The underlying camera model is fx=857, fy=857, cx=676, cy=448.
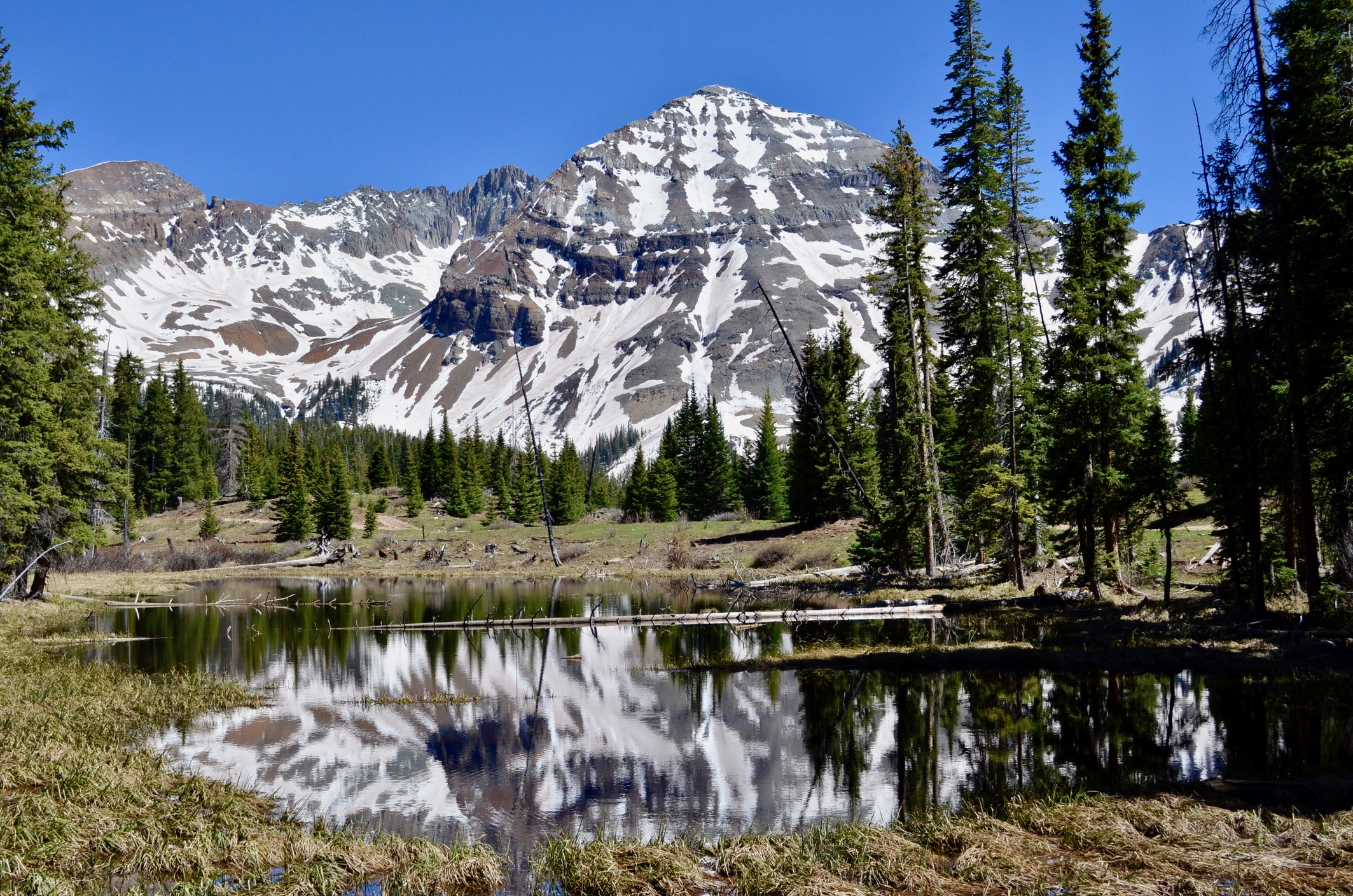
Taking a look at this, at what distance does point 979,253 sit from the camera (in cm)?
3031

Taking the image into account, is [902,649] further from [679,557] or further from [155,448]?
[155,448]

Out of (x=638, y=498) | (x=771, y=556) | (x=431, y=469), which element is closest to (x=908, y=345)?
(x=771, y=556)

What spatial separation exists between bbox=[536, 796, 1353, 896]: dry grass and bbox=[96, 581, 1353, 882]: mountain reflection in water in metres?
1.18

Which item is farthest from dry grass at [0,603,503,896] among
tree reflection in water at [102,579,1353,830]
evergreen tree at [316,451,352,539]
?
evergreen tree at [316,451,352,539]

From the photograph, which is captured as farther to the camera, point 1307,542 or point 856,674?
point 856,674

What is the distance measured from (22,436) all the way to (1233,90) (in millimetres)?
34151

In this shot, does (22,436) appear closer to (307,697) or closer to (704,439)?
(307,697)

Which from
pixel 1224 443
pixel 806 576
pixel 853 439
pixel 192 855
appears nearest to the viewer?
pixel 192 855

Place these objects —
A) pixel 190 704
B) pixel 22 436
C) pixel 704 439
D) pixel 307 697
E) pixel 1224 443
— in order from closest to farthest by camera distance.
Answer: pixel 190 704 → pixel 307 697 → pixel 1224 443 → pixel 22 436 → pixel 704 439

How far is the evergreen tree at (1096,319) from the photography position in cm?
2516

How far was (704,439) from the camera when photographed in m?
83.7

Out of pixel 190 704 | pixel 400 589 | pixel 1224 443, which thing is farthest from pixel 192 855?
pixel 400 589

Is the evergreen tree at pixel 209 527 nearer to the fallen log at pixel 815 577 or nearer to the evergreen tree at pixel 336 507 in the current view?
the evergreen tree at pixel 336 507

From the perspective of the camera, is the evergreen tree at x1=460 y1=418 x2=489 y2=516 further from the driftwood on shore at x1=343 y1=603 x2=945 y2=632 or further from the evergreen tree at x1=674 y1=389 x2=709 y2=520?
the driftwood on shore at x1=343 y1=603 x2=945 y2=632
